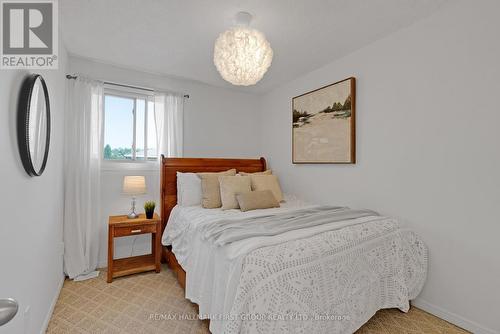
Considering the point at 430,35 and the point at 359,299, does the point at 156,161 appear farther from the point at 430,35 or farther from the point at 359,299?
the point at 430,35

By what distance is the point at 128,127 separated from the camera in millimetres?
3123

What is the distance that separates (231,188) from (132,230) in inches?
46.1

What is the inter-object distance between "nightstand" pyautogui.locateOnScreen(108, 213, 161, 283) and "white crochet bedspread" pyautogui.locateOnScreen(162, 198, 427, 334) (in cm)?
72

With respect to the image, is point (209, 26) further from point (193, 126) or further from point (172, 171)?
point (172, 171)

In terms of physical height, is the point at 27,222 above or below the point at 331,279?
above

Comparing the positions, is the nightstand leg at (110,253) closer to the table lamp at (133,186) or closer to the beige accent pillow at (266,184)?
the table lamp at (133,186)

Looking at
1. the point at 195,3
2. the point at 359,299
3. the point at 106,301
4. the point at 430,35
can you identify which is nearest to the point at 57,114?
the point at 195,3

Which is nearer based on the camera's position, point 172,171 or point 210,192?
point 210,192

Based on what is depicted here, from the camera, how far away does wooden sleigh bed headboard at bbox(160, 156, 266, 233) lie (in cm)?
301

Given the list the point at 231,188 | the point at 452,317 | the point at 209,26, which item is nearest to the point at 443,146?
the point at 452,317

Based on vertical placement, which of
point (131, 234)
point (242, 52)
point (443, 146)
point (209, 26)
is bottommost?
point (131, 234)

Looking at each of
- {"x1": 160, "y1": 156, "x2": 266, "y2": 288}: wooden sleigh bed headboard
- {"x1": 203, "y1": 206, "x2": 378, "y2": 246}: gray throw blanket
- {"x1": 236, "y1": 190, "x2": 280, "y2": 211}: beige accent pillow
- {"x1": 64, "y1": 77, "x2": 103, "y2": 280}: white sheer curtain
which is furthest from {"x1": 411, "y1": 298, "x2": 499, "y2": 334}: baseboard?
{"x1": 64, "y1": 77, "x2": 103, "y2": 280}: white sheer curtain

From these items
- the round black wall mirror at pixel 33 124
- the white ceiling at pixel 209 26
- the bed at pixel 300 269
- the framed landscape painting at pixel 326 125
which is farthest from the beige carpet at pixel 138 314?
the white ceiling at pixel 209 26

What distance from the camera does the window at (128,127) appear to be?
9.84 ft
